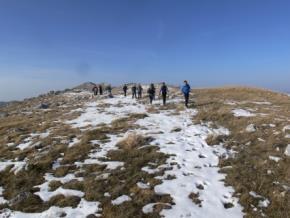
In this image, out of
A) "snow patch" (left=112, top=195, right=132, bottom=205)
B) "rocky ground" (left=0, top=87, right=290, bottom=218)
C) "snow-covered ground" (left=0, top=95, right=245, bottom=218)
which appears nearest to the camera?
"snow-covered ground" (left=0, top=95, right=245, bottom=218)

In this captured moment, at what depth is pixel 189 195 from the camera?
10.8m

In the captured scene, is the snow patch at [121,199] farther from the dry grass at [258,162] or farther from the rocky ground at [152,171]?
the dry grass at [258,162]

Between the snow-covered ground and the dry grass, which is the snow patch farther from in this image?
the dry grass

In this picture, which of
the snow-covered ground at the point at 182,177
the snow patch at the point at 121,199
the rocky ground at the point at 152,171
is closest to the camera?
the snow-covered ground at the point at 182,177

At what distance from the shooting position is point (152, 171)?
13.0 metres

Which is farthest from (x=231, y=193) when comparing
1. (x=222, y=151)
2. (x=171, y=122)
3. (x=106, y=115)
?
(x=106, y=115)

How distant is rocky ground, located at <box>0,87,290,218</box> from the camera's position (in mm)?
10055

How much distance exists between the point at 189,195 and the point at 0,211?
6.75 m

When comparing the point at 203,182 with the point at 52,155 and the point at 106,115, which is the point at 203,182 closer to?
the point at 52,155

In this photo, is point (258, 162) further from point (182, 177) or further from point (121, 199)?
point (121, 199)

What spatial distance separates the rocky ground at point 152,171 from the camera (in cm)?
1005

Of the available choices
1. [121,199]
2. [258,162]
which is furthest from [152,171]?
[258,162]

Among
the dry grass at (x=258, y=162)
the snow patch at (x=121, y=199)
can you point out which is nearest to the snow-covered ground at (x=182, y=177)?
the snow patch at (x=121, y=199)

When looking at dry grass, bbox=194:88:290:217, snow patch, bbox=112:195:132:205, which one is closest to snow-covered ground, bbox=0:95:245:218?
snow patch, bbox=112:195:132:205
